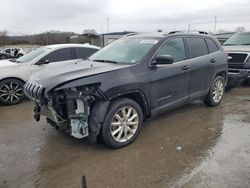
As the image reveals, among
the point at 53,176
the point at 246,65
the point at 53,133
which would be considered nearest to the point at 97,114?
the point at 53,176

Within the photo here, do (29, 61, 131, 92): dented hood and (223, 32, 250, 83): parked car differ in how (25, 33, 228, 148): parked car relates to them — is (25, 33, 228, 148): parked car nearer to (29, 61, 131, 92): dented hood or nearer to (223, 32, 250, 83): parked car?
(29, 61, 131, 92): dented hood

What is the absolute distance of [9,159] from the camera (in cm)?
373

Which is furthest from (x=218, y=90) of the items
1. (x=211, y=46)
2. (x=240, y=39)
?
(x=240, y=39)

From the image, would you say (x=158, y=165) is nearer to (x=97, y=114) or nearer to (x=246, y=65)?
(x=97, y=114)

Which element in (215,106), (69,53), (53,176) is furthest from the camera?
(69,53)

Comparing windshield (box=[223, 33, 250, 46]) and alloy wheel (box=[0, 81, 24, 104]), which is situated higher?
windshield (box=[223, 33, 250, 46])

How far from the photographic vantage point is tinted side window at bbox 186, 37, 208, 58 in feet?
17.1

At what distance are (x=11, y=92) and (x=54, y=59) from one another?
4.86ft

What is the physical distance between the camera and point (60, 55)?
24.5 feet

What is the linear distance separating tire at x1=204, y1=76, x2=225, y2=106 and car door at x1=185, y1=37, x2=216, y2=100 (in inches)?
10.5

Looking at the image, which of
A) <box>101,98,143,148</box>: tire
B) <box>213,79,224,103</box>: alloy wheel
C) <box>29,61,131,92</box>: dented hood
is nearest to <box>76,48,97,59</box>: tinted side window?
<box>29,61,131,92</box>: dented hood

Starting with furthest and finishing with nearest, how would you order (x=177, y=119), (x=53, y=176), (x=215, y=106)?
1. (x=215, y=106)
2. (x=177, y=119)
3. (x=53, y=176)

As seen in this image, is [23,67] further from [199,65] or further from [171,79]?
[199,65]

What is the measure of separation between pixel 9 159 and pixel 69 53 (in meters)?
4.50
